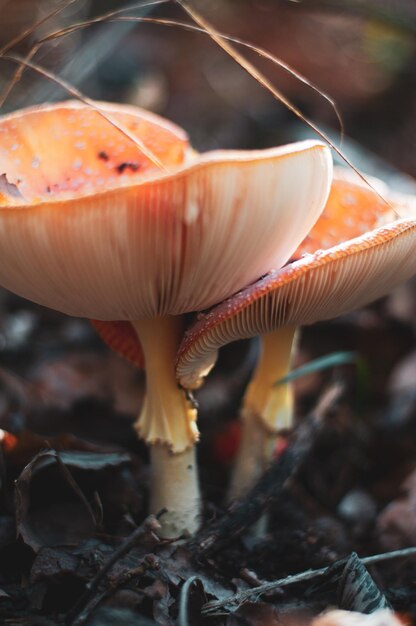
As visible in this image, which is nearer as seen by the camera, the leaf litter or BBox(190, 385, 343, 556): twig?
the leaf litter

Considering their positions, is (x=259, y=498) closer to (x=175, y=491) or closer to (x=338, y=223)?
(x=175, y=491)

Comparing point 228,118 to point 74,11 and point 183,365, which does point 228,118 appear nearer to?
point 74,11

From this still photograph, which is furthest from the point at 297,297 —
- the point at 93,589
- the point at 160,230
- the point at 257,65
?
the point at 257,65

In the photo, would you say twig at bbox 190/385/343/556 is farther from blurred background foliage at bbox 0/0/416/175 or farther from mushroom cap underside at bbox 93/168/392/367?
blurred background foliage at bbox 0/0/416/175

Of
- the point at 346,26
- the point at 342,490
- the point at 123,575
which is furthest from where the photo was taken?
the point at 346,26

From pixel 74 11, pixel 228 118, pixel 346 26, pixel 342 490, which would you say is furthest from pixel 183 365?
pixel 346 26

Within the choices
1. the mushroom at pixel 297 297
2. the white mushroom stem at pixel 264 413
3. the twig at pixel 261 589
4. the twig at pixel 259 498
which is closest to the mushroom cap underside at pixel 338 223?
the mushroom at pixel 297 297

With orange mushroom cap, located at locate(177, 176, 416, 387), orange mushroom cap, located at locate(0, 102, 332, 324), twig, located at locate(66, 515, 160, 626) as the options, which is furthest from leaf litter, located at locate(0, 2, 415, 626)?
orange mushroom cap, located at locate(177, 176, 416, 387)
